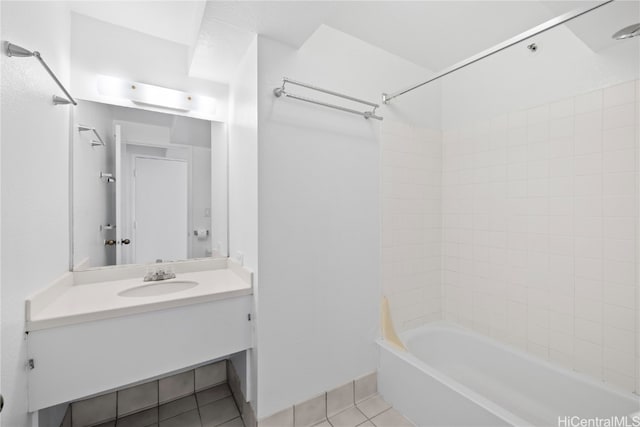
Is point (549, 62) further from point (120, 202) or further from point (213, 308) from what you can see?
point (120, 202)

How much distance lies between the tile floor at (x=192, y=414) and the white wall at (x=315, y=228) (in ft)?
1.28

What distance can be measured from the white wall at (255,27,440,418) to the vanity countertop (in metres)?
0.25

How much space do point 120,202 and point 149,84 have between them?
756 millimetres

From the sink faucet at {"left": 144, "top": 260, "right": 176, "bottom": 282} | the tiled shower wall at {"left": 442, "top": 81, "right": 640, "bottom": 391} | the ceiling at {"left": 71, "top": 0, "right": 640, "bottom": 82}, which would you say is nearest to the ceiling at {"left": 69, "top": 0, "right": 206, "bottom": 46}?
the ceiling at {"left": 71, "top": 0, "right": 640, "bottom": 82}

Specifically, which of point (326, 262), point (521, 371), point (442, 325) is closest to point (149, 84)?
point (326, 262)

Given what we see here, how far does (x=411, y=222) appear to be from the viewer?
225 centimetres

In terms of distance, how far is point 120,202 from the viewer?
168cm

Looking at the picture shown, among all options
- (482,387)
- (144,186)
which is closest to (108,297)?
(144,186)

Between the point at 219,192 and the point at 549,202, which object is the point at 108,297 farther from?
the point at 549,202

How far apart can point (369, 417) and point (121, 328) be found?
4.78ft

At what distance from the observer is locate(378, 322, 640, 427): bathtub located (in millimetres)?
1411

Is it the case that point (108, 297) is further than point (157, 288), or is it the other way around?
point (157, 288)

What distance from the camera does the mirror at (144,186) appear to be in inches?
61.7

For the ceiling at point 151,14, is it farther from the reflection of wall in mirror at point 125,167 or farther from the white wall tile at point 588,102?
the white wall tile at point 588,102
